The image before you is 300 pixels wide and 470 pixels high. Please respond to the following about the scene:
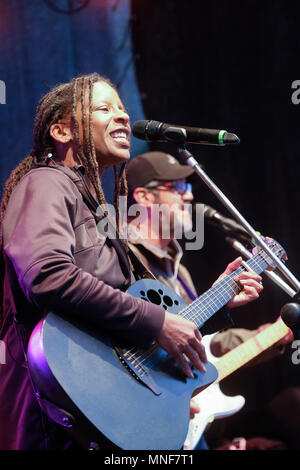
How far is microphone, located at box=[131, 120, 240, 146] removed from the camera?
2129mm

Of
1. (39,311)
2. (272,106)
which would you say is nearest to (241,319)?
(272,106)

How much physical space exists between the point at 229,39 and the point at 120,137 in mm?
2194

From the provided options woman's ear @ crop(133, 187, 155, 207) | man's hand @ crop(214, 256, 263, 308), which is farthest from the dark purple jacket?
woman's ear @ crop(133, 187, 155, 207)

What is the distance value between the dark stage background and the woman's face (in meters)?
1.45

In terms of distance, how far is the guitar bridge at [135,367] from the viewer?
5.63ft

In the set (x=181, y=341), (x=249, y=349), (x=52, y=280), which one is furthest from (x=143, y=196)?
(x=52, y=280)

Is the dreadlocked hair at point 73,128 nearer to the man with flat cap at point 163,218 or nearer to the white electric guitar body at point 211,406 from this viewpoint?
the man with flat cap at point 163,218

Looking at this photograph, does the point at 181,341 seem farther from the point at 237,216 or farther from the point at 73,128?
the point at 73,128

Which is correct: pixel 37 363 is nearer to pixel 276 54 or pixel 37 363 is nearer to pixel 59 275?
pixel 59 275

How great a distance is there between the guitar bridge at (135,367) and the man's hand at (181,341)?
10 cm

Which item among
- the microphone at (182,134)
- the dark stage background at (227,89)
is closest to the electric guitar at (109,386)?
the microphone at (182,134)

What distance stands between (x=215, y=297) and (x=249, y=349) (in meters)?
1.20

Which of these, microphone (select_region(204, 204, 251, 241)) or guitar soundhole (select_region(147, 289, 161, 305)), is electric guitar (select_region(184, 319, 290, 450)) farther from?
guitar soundhole (select_region(147, 289, 161, 305))

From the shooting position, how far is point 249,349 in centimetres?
320
